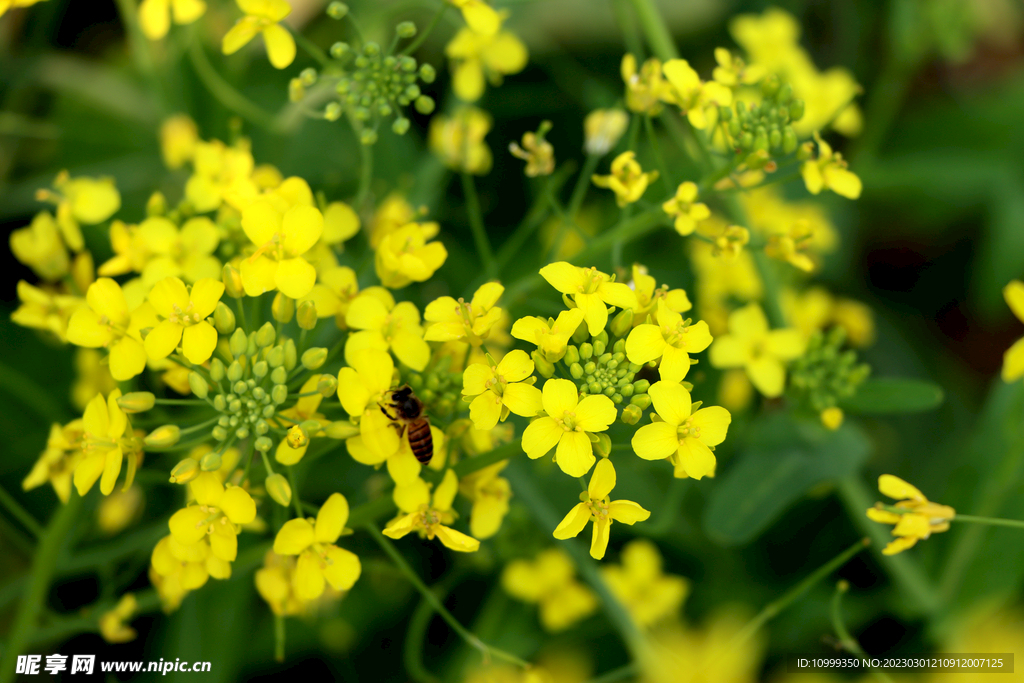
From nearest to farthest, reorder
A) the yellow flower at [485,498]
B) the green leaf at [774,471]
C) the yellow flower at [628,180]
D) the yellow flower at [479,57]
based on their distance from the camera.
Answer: the yellow flower at [485,498], the yellow flower at [628,180], the yellow flower at [479,57], the green leaf at [774,471]

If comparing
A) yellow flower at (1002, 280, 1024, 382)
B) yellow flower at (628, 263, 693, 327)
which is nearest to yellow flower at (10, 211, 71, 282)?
yellow flower at (628, 263, 693, 327)

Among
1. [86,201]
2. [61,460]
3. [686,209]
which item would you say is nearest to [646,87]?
[686,209]

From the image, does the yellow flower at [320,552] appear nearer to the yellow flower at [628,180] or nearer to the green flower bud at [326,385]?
the green flower bud at [326,385]

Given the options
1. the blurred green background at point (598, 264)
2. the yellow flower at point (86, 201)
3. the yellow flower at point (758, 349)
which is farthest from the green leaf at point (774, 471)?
the yellow flower at point (86, 201)

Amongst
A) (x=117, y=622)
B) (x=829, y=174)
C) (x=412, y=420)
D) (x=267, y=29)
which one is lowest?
(x=117, y=622)

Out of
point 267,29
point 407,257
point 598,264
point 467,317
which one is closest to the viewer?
point 467,317

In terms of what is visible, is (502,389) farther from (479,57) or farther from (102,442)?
A: (479,57)
